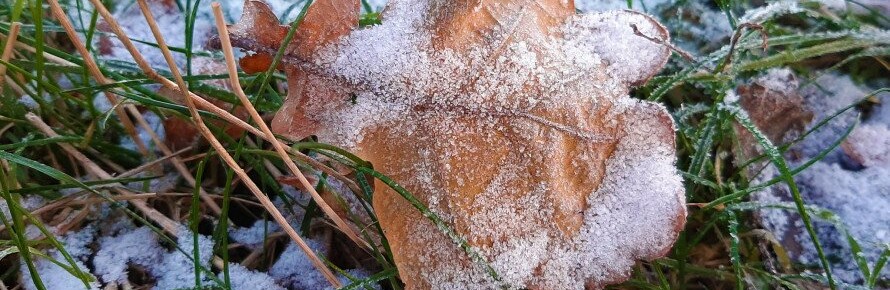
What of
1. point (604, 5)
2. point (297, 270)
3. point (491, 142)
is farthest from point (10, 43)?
point (604, 5)

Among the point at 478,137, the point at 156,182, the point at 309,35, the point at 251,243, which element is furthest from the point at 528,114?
the point at 156,182

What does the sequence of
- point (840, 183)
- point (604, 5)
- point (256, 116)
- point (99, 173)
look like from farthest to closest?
point (604, 5), point (840, 183), point (99, 173), point (256, 116)

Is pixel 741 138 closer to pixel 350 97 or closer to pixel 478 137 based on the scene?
pixel 478 137

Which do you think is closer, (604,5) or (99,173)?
(99,173)

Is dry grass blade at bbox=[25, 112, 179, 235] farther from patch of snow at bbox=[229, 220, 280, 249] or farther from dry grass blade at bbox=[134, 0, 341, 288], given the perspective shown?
dry grass blade at bbox=[134, 0, 341, 288]

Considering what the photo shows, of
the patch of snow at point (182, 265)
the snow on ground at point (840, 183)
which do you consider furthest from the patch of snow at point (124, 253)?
the snow on ground at point (840, 183)

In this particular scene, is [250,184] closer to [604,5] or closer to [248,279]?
[248,279]

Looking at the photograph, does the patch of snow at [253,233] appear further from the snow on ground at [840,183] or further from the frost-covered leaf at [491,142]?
the snow on ground at [840,183]
